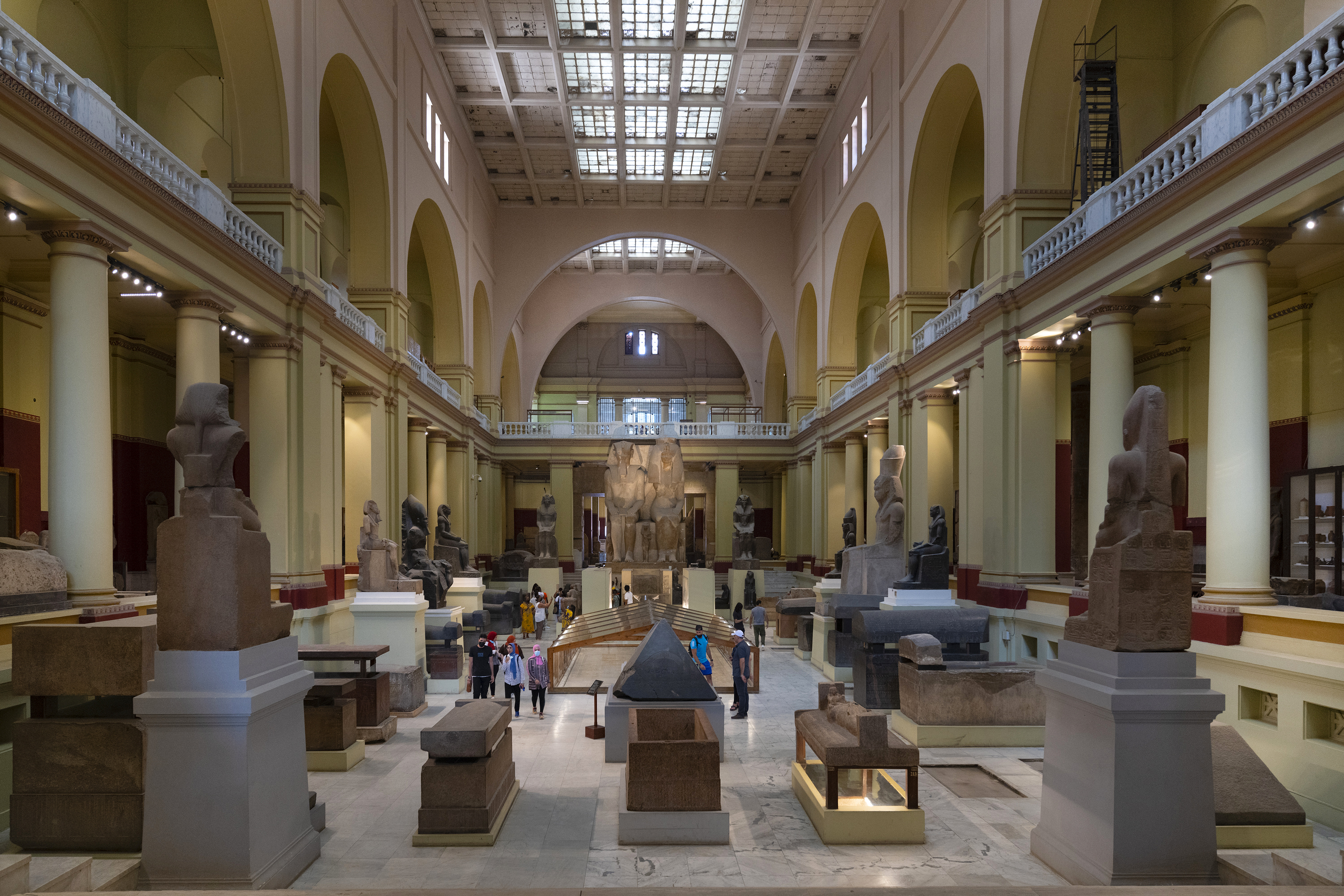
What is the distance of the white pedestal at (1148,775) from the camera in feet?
15.8

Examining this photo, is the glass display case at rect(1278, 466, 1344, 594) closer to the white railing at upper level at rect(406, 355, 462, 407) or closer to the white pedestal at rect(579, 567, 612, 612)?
the white pedestal at rect(579, 567, 612, 612)

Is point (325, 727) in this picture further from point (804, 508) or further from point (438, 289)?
point (804, 508)

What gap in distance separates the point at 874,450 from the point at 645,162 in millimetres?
13705

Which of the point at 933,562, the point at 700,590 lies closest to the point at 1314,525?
the point at 933,562

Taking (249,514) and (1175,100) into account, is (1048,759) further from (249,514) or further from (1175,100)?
(1175,100)

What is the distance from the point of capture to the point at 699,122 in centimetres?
2722

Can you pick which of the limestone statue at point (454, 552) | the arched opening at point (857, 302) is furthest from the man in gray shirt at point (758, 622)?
the arched opening at point (857, 302)

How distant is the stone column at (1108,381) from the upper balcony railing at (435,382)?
1410 centimetres

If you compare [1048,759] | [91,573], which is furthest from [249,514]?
[1048,759]

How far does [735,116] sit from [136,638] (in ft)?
80.2

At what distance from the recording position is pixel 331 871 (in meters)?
5.75

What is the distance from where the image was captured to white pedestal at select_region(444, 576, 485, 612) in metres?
17.7

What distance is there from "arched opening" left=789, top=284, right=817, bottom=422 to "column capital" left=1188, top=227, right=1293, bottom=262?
22.0 metres

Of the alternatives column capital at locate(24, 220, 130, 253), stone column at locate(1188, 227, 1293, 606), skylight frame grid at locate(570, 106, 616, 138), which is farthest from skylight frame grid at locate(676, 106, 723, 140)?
column capital at locate(24, 220, 130, 253)
